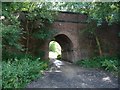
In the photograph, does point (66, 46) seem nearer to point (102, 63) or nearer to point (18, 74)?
point (102, 63)

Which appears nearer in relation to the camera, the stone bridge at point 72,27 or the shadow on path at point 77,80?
the shadow on path at point 77,80

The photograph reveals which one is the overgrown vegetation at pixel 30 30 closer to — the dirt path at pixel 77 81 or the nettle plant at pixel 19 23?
the nettle plant at pixel 19 23

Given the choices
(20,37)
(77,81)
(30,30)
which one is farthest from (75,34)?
(77,81)

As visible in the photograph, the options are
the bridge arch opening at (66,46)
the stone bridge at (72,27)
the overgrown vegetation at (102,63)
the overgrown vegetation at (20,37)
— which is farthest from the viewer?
the bridge arch opening at (66,46)

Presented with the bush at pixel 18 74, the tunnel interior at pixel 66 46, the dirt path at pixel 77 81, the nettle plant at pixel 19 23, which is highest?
the nettle plant at pixel 19 23

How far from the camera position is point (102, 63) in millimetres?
11906

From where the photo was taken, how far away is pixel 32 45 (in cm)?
1336

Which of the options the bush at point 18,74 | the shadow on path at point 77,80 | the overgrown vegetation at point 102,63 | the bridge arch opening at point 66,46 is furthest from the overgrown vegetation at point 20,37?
the overgrown vegetation at point 102,63

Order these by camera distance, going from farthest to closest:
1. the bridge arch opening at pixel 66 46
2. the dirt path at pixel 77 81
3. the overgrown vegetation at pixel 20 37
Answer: the bridge arch opening at pixel 66 46 → the dirt path at pixel 77 81 → the overgrown vegetation at pixel 20 37

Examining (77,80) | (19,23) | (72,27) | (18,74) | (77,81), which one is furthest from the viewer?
(72,27)

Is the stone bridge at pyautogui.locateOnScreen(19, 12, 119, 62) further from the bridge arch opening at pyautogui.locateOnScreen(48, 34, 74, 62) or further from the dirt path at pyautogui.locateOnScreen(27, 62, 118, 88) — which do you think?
the dirt path at pyautogui.locateOnScreen(27, 62, 118, 88)

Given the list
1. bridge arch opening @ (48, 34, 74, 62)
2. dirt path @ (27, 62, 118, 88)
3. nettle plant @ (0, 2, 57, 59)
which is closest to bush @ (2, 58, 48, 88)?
dirt path @ (27, 62, 118, 88)

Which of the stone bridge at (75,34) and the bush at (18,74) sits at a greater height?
the stone bridge at (75,34)

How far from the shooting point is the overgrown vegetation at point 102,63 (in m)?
10.9
